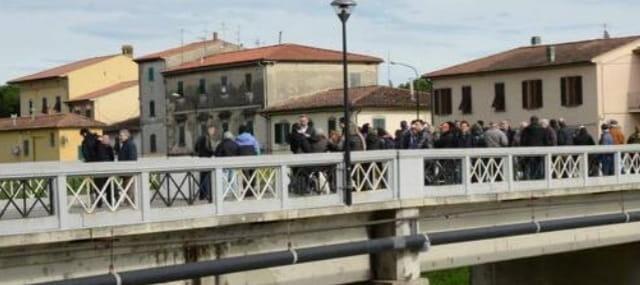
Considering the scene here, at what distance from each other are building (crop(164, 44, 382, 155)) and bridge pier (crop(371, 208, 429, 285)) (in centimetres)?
4870

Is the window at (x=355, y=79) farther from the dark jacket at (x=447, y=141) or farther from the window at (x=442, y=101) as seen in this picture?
the dark jacket at (x=447, y=141)

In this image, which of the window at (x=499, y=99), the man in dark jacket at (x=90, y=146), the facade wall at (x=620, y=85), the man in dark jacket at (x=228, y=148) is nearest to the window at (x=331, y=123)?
the window at (x=499, y=99)

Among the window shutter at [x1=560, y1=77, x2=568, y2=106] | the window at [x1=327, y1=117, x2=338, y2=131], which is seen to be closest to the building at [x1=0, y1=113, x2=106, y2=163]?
the window at [x1=327, y1=117, x2=338, y2=131]

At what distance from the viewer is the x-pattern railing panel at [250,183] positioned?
51.9 feet

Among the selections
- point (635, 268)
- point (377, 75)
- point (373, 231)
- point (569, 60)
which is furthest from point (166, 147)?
point (373, 231)

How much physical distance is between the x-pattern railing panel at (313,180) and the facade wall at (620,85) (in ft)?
133

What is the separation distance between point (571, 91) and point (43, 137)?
117 feet

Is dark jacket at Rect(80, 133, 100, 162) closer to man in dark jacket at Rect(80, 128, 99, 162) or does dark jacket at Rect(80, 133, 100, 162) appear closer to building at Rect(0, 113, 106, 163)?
man in dark jacket at Rect(80, 128, 99, 162)

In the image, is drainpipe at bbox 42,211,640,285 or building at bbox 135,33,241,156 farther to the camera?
building at bbox 135,33,241,156

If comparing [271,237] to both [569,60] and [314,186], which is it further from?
[569,60]

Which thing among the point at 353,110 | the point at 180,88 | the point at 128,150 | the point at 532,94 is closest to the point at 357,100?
the point at 353,110

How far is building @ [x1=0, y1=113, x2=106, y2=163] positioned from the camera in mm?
75812

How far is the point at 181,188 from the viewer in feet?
51.4

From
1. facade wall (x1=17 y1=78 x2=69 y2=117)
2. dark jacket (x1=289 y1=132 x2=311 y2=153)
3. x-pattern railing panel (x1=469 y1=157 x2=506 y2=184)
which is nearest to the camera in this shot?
x-pattern railing panel (x1=469 y1=157 x2=506 y2=184)
